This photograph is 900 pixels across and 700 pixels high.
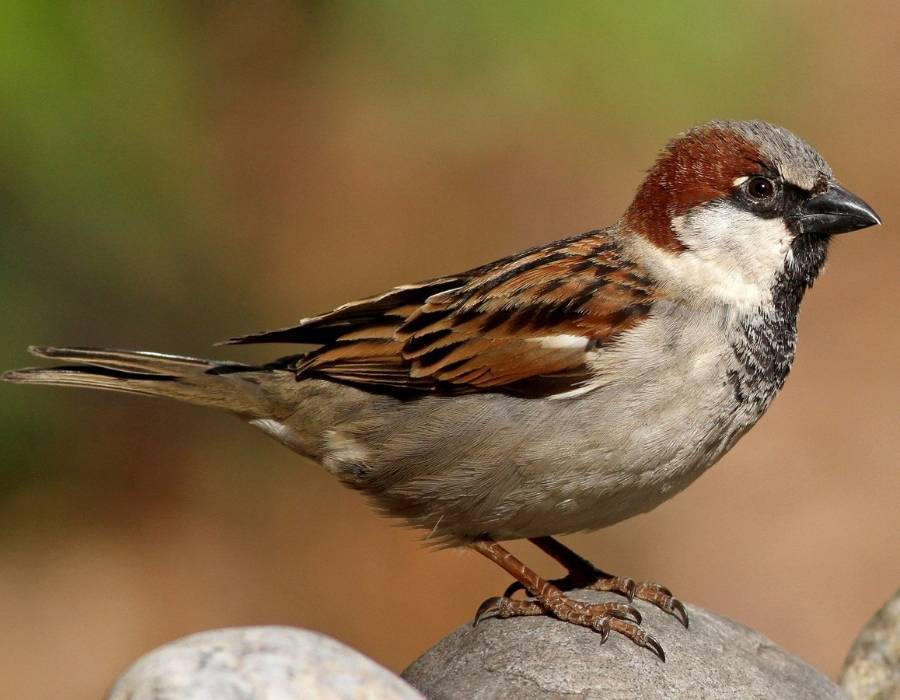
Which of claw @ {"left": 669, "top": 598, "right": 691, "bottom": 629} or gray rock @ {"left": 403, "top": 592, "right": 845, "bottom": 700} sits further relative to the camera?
claw @ {"left": 669, "top": 598, "right": 691, "bottom": 629}

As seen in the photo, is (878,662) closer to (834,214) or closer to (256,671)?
(834,214)

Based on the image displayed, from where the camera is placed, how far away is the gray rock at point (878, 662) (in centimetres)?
347

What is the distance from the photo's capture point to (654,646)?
3016 mm

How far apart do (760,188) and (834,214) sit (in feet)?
0.60

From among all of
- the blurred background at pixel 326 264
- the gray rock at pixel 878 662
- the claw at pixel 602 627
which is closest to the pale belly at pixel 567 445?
the claw at pixel 602 627

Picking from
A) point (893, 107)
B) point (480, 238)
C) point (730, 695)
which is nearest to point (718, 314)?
point (730, 695)

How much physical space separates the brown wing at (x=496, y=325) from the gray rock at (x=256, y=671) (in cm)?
98

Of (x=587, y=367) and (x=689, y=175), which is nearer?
(x=587, y=367)

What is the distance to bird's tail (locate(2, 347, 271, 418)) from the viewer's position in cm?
354

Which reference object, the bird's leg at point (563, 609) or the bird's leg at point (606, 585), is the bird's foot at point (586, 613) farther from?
the bird's leg at point (606, 585)

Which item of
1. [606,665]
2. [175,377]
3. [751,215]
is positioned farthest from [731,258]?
[175,377]

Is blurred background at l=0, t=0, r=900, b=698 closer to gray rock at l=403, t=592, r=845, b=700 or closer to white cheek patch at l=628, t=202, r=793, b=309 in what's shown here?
white cheek patch at l=628, t=202, r=793, b=309

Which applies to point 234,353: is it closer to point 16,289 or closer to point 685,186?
point 16,289

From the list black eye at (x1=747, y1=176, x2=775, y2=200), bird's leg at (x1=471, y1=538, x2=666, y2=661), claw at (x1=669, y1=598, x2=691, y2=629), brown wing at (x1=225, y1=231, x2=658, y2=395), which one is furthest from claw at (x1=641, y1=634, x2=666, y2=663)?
black eye at (x1=747, y1=176, x2=775, y2=200)
